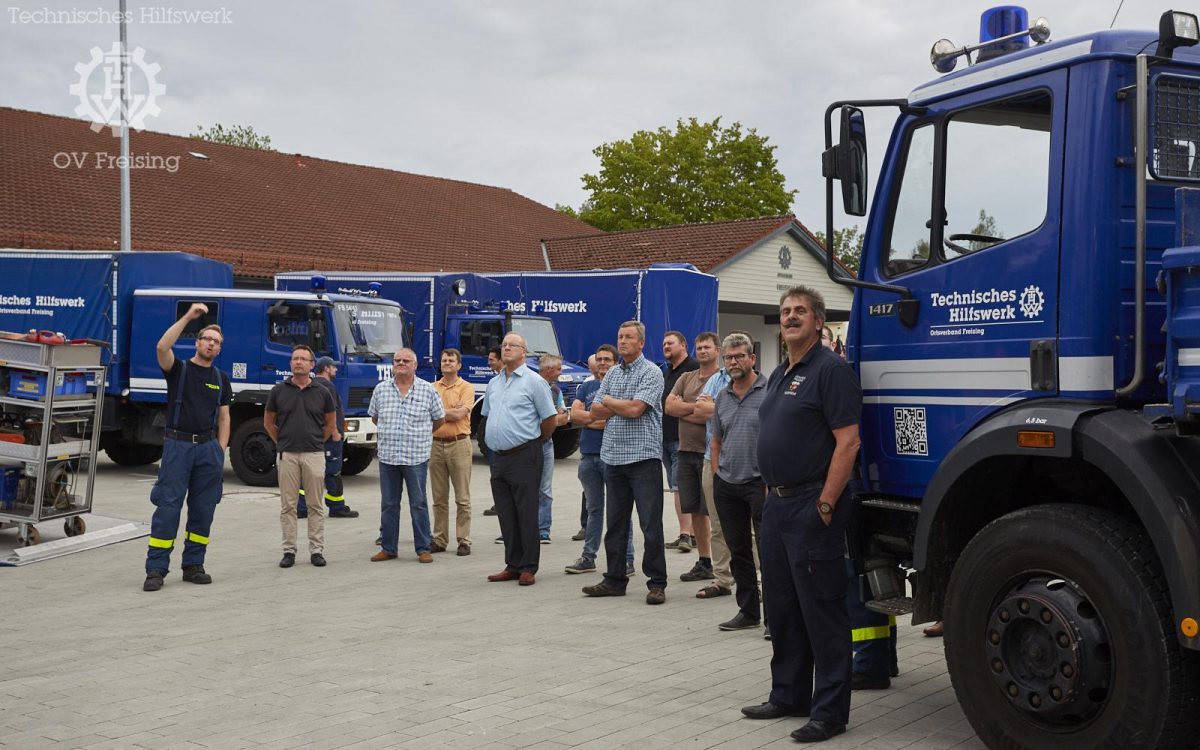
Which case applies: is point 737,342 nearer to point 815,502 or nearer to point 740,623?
point 740,623

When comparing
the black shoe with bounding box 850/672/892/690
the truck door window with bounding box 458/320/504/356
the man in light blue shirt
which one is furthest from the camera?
the truck door window with bounding box 458/320/504/356

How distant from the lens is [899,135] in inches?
215

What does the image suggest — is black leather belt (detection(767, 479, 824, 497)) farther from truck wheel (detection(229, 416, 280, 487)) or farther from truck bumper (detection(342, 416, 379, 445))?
truck wheel (detection(229, 416, 280, 487))

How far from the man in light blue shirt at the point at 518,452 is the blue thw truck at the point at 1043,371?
413 centimetres

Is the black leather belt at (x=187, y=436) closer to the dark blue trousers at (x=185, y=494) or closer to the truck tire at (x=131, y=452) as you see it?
the dark blue trousers at (x=185, y=494)

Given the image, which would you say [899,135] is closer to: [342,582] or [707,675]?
[707,675]

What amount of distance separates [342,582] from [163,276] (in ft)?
30.8

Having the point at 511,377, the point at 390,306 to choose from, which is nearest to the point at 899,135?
the point at 511,377

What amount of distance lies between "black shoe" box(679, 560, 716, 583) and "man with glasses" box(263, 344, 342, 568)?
3.20 meters

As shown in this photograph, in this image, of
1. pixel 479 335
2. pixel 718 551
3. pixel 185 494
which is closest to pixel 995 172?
pixel 718 551

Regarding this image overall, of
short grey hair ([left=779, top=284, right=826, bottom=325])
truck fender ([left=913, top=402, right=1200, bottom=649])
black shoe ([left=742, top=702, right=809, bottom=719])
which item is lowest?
black shoe ([left=742, top=702, right=809, bottom=719])

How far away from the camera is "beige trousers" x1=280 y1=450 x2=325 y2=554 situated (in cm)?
1034

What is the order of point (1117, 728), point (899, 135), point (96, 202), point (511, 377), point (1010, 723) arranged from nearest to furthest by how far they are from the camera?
1. point (1117, 728)
2. point (1010, 723)
3. point (899, 135)
4. point (511, 377)
5. point (96, 202)

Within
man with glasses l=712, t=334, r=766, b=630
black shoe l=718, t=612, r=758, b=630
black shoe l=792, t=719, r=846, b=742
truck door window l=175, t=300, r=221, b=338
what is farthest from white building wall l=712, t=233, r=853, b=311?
black shoe l=792, t=719, r=846, b=742
